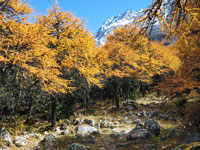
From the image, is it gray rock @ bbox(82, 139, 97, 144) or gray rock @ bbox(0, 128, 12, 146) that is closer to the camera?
gray rock @ bbox(0, 128, 12, 146)

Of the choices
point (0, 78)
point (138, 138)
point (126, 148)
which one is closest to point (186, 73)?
point (138, 138)

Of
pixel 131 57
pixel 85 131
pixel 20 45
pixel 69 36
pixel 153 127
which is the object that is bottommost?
pixel 85 131

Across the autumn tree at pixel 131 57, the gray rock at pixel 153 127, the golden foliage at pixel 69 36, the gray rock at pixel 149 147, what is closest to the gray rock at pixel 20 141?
the golden foliage at pixel 69 36

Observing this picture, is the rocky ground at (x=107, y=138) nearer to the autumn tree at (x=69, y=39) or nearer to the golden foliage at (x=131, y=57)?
the autumn tree at (x=69, y=39)

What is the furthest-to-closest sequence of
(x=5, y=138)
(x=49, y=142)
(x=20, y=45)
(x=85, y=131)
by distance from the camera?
(x=85, y=131) < (x=49, y=142) < (x=5, y=138) < (x=20, y=45)

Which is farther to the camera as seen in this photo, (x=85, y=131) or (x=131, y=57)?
(x=131, y=57)

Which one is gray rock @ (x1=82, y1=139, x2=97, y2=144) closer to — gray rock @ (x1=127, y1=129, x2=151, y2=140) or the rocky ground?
the rocky ground

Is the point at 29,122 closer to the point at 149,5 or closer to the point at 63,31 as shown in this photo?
the point at 63,31

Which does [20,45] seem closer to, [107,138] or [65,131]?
[65,131]

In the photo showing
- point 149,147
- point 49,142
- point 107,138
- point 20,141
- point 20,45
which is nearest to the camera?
point 149,147

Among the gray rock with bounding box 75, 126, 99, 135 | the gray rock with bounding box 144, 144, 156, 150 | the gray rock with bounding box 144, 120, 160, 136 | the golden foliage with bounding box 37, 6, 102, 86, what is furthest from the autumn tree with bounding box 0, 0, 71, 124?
the gray rock with bounding box 144, 120, 160, 136

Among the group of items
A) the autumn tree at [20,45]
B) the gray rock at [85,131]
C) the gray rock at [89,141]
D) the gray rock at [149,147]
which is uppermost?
the autumn tree at [20,45]

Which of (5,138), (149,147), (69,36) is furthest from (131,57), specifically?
(5,138)

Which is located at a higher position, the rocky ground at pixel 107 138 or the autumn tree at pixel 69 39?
the autumn tree at pixel 69 39
